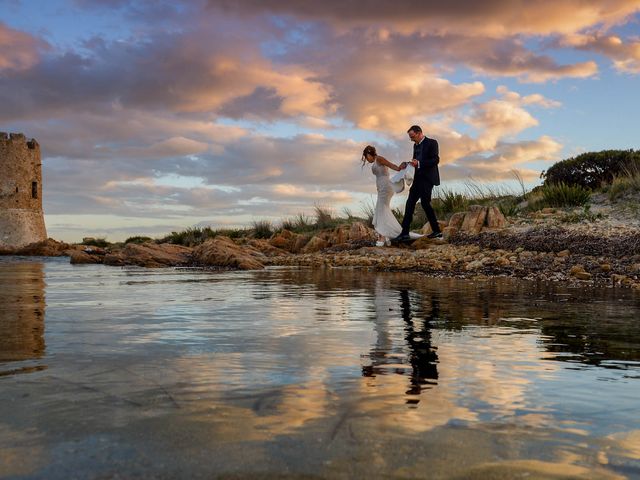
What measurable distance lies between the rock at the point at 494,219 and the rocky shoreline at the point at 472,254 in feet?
0.13

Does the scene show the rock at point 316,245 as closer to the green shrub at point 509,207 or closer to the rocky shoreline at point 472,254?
the rocky shoreline at point 472,254

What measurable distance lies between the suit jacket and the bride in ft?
2.95

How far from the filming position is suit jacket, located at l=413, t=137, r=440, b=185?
51.3 feet

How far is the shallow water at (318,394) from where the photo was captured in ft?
6.35

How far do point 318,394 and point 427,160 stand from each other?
13.5 metres

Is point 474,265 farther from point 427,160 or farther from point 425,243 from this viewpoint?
point 427,160

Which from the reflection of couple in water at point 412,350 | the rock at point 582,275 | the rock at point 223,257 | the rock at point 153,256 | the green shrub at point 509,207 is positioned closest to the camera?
the reflection of couple in water at point 412,350

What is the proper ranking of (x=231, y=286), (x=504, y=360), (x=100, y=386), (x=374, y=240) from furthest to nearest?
1. (x=374, y=240)
2. (x=231, y=286)
3. (x=504, y=360)
4. (x=100, y=386)

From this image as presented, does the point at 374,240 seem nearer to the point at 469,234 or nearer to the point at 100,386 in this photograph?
the point at 469,234

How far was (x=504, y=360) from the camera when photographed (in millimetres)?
3609

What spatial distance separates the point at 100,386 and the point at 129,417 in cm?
57

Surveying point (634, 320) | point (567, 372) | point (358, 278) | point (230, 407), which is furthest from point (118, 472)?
point (358, 278)

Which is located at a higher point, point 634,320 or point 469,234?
point 469,234

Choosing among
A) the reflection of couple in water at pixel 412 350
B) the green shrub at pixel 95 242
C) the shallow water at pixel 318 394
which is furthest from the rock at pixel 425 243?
the green shrub at pixel 95 242
